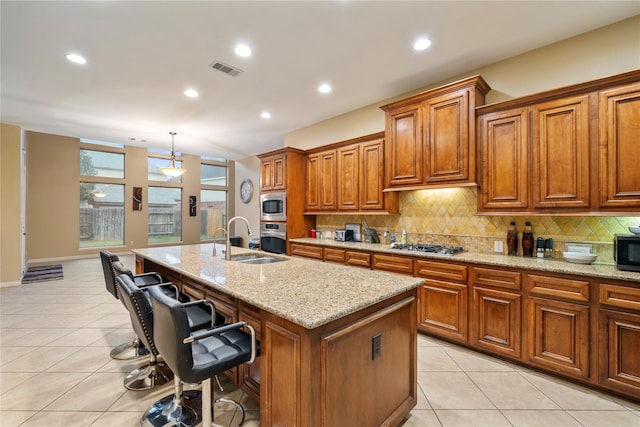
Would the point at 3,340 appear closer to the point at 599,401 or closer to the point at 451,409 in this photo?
the point at 451,409

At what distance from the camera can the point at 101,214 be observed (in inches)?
304

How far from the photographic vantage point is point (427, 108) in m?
3.18

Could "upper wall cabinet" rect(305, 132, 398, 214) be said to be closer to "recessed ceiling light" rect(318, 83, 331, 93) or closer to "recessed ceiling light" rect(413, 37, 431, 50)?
"recessed ceiling light" rect(318, 83, 331, 93)

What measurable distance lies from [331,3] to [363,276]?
7.07 ft

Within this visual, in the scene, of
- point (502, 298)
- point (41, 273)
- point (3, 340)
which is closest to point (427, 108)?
point (502, 298)

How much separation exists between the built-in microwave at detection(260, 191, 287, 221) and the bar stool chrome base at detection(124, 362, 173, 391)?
2.87 m

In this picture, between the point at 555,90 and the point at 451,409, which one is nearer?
the point at 451,409

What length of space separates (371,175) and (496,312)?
7.24 feet

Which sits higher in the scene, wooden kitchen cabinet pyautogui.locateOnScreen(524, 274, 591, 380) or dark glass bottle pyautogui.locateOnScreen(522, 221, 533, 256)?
dark glass bottle pyautogui.locateOnScreen(522, 221, 533, 256)

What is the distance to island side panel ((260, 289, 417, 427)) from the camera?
1.22m

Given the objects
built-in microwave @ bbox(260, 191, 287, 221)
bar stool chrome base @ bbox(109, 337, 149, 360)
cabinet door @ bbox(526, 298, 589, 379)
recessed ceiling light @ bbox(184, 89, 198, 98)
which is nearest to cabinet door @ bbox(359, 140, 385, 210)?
built-in microwave @ bbox(260, 191, 287, 221)

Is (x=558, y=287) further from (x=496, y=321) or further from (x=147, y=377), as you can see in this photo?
(x=147, y=377)

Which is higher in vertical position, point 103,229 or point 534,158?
point 534,158

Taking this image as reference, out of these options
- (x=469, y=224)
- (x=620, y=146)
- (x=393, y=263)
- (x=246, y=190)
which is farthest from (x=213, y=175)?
(x=620, y=146)
